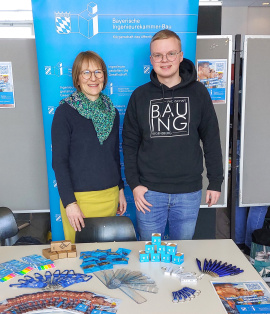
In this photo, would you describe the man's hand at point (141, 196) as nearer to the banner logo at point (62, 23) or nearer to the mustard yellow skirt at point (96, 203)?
the mustard yellow skirt at point (96, 203)

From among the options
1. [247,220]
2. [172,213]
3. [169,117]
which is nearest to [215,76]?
[169,117]

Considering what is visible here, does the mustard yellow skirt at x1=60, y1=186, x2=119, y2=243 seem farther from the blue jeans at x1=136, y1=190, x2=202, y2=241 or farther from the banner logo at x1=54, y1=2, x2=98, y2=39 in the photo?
the banner logo at x1=54, y1=2, x2=98, y2=39

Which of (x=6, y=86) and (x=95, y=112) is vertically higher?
(x=6, y=86)

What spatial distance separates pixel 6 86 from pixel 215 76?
5.48 ft

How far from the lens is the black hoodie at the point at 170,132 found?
1842 millimetres

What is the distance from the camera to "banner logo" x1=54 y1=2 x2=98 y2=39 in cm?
233

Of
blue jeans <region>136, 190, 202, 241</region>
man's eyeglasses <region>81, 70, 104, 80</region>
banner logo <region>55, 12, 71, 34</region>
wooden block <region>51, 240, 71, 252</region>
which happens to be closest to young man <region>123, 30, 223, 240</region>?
blue jeans <region>136, 190, 202, 241</region>

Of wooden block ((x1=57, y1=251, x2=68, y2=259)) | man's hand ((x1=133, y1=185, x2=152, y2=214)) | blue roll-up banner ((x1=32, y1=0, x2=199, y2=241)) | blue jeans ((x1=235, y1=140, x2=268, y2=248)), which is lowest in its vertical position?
blue jeans ((x1=235, y1=140, x2=268, y2=248))

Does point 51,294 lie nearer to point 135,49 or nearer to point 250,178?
point 135,49

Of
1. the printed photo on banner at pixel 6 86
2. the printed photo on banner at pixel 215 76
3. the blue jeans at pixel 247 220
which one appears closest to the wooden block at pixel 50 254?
the printed photo on banner at pixel 6 86

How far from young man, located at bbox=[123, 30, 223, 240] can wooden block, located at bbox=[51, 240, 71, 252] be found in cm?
54

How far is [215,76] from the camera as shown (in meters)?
2.69

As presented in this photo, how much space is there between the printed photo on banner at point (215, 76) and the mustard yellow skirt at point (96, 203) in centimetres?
123

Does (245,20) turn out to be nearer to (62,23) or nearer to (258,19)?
(258,19)
